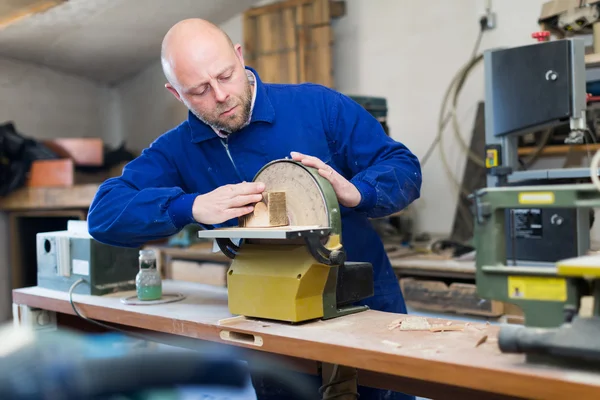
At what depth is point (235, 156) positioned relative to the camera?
1673 mm

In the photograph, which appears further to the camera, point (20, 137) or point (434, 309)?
point (20, 137)

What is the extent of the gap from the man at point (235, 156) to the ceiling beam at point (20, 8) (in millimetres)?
2165

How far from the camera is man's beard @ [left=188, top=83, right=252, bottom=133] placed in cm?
158

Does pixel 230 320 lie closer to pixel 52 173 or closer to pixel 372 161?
pixel 372 161

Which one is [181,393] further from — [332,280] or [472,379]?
[472,379]

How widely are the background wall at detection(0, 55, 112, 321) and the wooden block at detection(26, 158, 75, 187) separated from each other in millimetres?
503

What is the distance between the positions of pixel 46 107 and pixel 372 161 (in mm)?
3559

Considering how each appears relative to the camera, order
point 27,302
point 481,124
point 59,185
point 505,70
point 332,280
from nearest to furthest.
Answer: point 332,280 → point 27,302 → point 505,70 → point 481,124 → point 59,185

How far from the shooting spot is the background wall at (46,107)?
412cm

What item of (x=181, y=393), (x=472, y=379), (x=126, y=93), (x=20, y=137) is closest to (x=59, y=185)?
(x=20, y=137)

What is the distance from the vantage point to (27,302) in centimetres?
202

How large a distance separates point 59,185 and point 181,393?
2.24 meters

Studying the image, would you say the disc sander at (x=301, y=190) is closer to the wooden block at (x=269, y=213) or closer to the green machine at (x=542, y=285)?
the wooden block at (x=269, y=213)

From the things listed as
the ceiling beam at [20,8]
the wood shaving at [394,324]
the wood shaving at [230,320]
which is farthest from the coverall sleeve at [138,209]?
the ceiling beam at [20,8]
